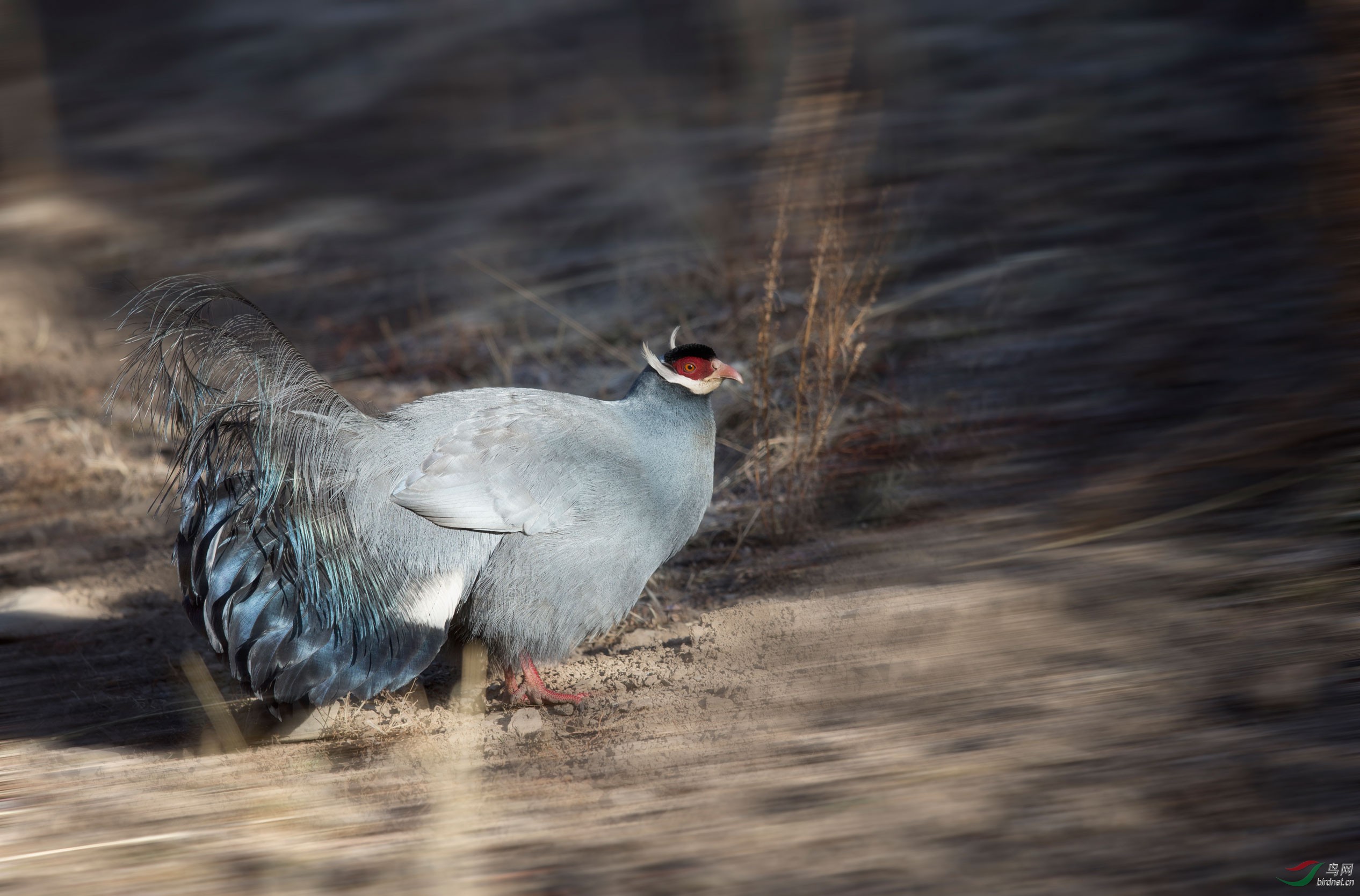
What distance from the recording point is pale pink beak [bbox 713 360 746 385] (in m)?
3.34

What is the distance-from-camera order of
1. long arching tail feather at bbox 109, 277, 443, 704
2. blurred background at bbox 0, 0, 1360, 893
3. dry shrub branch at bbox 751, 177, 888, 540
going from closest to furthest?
blurred background at bbox 0, 0, 1360, 893
long arching tail feather at bbox 109, 277, 443, 704
dry shrub branch at bbox 751, 177, 888, 540

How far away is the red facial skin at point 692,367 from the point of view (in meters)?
3.30

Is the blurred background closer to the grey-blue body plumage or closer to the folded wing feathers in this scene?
the grey-blue body plumage

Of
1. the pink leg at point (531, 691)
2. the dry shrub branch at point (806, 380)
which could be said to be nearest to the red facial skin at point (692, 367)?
the dry shrub branch at point (806, 380)

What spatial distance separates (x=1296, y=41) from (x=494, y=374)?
5018mm

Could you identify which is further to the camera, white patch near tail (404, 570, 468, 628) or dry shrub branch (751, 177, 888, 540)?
dry shrub branch (751, 177, 888, 540)

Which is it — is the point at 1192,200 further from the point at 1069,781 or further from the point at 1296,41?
the point at 1069,781

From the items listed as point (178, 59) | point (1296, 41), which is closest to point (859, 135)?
point (1296, 41)

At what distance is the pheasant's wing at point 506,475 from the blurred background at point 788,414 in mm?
440

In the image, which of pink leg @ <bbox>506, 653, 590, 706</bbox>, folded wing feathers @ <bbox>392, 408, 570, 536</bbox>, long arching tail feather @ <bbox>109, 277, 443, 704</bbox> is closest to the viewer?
long arching tail feather @ <bbox>109, 277, 443, 704</bbox>

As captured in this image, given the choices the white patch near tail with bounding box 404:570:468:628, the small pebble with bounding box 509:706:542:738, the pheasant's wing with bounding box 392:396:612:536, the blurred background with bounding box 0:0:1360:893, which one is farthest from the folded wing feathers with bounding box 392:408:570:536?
the small pebble with bounding box 509:706:542:738

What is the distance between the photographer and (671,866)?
7.44 ft

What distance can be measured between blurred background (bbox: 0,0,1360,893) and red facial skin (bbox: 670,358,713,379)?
84cm

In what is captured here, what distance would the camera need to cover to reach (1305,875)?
2.05 m
